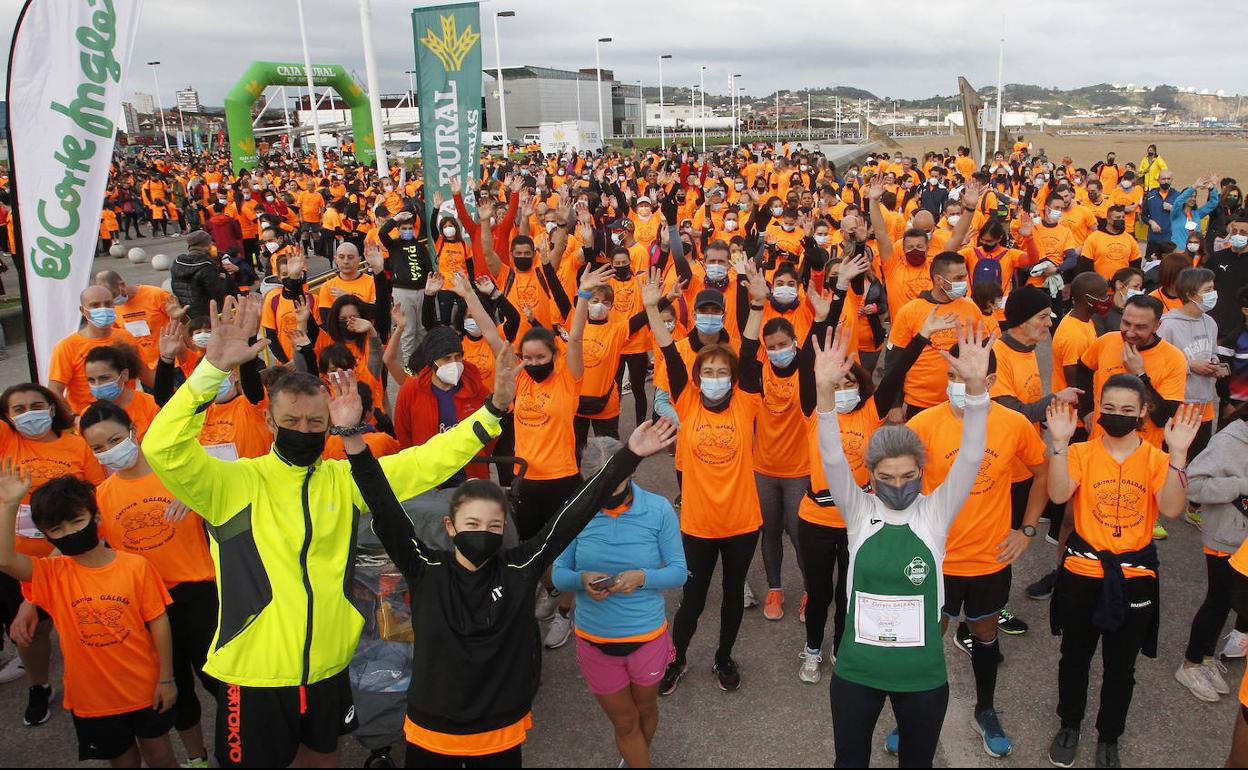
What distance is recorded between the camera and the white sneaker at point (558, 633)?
4.80 meters

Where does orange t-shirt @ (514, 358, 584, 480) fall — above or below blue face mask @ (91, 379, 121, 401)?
below

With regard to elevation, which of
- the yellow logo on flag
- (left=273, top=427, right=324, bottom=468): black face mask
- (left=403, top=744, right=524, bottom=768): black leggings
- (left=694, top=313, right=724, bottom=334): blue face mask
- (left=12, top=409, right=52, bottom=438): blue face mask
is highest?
the yellow logo on flag

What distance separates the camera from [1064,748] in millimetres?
3719

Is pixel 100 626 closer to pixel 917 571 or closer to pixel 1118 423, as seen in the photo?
pixel 917 571

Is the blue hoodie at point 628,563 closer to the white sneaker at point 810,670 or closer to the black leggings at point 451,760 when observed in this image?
the black leggings at point 451,760

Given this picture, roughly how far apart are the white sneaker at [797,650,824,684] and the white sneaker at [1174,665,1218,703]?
183 cm

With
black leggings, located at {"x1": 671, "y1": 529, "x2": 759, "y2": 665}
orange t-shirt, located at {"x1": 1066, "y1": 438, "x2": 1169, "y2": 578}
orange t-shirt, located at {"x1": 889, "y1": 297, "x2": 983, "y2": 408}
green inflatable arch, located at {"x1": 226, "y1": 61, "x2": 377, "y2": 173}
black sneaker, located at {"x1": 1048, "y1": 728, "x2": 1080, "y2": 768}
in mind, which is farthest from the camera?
green inflatable arch, located at {"x1": 226, "y1": 61, "x2": 377, "y2": 173}

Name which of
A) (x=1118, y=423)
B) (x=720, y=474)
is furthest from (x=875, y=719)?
(x=1118, y=423)

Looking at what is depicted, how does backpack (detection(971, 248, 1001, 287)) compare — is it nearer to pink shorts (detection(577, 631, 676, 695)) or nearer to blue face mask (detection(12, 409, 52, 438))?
pink shorts (detection(577, 631, 676, 695))

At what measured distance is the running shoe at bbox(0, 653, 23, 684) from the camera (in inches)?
181

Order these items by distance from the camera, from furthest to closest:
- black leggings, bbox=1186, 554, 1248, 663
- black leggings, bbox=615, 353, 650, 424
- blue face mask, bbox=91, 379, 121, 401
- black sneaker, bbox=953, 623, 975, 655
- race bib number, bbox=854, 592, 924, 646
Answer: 1. black leggings, bbox=615, 353, 650, 424
2. black sneaker, bbox=953, 623, 975, 655
3. blue face mask, bbox=91, 379, 121, 401
4. black leggings, bbox=1186, 554, 1248, 663
5. race bib number, bbox=854, 592, 924, 646

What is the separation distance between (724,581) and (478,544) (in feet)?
6.19

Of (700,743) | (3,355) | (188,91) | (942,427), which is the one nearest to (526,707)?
(700,743)

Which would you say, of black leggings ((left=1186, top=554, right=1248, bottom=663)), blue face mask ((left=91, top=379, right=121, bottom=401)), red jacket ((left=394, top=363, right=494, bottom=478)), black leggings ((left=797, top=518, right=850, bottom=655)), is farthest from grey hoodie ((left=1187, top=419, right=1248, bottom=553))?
blue face mask ((left=91, top=379, right=121, bottom=401))
